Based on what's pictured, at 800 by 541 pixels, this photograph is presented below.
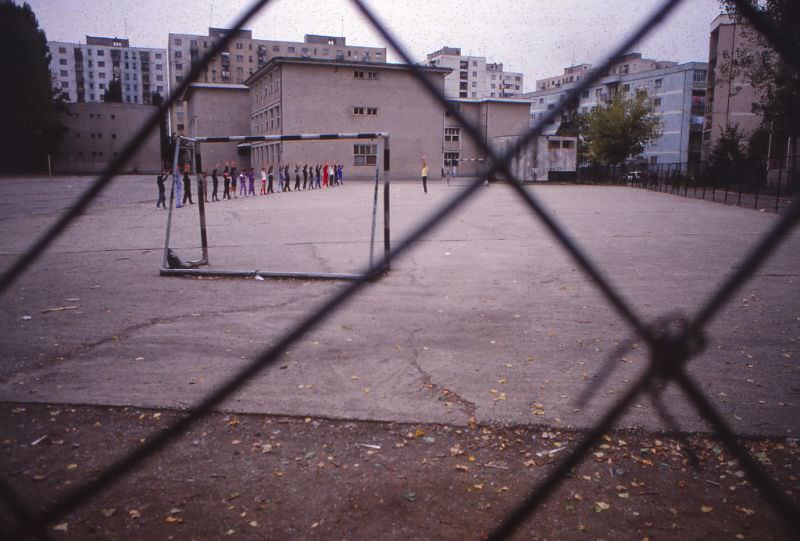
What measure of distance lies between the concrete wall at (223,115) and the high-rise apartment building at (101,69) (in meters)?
67.6

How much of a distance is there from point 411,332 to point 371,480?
2.47m

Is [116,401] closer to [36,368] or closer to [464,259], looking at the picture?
[36,368]

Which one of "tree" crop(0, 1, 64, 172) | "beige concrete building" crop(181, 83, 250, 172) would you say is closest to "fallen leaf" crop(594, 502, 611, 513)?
"tree" crop(0, 1, 64, 172)

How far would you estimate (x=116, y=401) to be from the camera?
11.8ft

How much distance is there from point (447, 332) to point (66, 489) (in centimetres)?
324

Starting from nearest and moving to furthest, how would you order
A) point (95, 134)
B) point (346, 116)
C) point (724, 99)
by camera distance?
point (724, 99)
point (346, 116)
point (95, 134)

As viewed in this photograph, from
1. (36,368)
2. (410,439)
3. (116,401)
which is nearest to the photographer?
(410,439)

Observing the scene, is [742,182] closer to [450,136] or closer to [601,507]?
[601,507]

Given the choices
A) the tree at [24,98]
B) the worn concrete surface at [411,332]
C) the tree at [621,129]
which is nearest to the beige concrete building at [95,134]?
the tree at [24,98]

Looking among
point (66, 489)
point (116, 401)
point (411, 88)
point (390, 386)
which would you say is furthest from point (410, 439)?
point (411, 88)

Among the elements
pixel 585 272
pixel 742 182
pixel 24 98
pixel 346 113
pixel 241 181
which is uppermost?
pixel 24 98

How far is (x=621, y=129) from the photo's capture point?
150ft

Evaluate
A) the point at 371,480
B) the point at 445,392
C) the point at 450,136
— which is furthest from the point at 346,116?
the point at 371,480

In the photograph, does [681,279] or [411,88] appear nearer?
[681,279]
